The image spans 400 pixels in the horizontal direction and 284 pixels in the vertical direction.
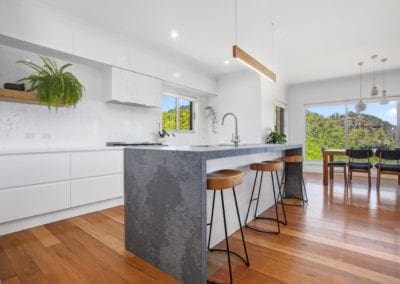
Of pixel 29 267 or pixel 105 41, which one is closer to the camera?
pixel 29 267

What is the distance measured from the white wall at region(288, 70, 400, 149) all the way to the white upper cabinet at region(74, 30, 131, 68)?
5288mm

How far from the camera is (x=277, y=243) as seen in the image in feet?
6.88

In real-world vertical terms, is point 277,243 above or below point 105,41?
below

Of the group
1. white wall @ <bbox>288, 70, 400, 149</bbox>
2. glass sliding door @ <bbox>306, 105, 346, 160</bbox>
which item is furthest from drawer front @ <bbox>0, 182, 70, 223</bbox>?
glass sliding door @ <bbox>306, 105, 346, 160</bbox>

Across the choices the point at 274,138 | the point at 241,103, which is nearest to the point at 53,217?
the point at 241,103

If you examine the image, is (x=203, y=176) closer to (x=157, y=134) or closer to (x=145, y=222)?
(x=145, y=222)

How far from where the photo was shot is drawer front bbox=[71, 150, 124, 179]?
2.80 meters

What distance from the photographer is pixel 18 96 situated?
249 centimetres

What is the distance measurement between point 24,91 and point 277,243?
3.30 m

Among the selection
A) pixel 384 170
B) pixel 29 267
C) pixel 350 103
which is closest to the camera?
pixel 29 267

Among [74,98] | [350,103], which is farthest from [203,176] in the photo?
[350,103]

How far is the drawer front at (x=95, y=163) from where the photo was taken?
2.80 metres

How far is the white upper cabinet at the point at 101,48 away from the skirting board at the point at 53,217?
6.96ft

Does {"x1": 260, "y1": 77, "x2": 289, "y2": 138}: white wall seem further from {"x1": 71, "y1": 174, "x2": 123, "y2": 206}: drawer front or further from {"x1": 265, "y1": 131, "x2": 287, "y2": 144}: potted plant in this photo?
{"x1": 71, "y1": 174, "x2": 123, "y2": 206}: drawer front
